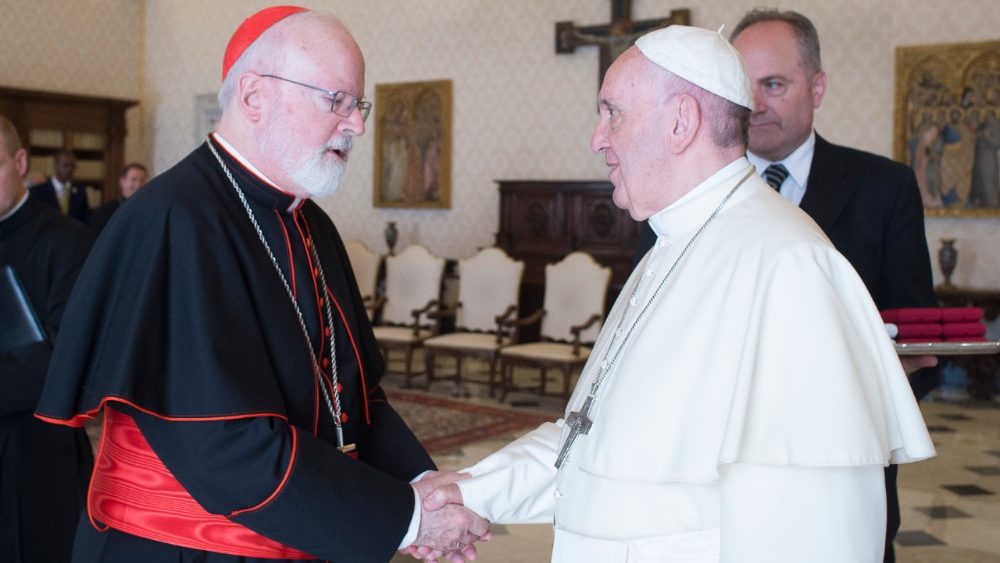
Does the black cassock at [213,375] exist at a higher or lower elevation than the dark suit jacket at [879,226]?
lower

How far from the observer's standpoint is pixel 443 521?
2297 mm

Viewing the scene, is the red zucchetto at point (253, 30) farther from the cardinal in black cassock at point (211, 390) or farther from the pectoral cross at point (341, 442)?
the pectoral cross at point (341, 442)

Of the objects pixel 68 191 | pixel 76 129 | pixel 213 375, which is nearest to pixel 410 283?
pixel 68 191

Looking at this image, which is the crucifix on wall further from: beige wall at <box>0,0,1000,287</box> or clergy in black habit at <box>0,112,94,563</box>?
clergy in black habit at <box>0,112,94,563</box>

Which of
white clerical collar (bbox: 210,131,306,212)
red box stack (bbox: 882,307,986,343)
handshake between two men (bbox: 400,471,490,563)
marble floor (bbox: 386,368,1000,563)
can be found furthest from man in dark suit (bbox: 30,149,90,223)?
red box stack (bbox: 882,307,986,343)

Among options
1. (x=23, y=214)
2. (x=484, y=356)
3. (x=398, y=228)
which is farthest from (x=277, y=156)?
(x=398, y=228)

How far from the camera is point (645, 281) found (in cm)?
212

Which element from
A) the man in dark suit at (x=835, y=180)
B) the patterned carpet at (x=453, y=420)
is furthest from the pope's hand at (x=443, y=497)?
the patterned carpet at (x=453, y=420)

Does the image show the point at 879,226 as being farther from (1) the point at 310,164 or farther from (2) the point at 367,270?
(2) the point at 367,270

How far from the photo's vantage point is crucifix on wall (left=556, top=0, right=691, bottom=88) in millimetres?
10438

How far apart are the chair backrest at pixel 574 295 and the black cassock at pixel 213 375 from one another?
257 inches

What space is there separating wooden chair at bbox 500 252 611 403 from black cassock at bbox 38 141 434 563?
6.04m

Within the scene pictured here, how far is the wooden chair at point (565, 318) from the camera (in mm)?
8328

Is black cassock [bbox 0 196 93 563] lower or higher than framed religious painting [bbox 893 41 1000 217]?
lower
